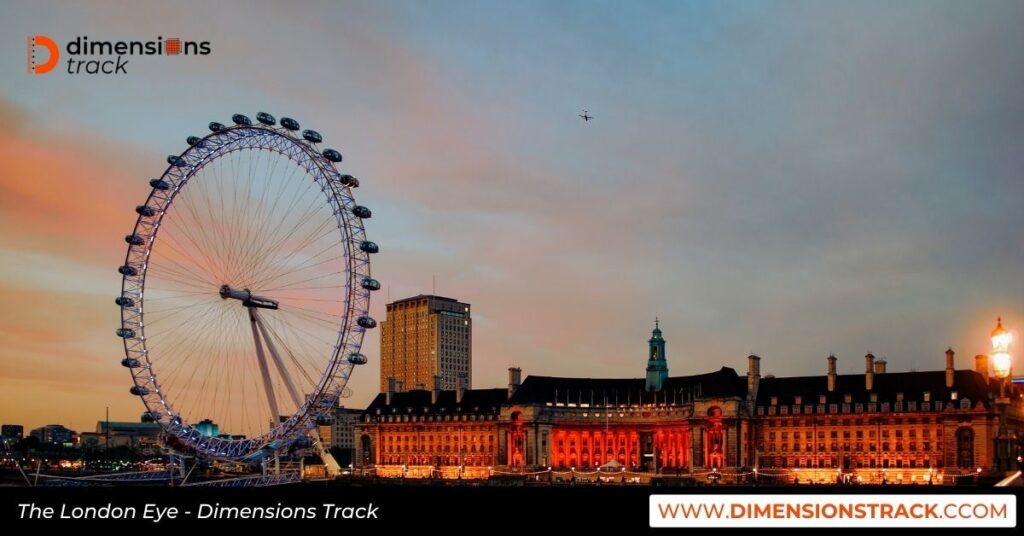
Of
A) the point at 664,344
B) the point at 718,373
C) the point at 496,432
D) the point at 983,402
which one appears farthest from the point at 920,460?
the point at 496,432

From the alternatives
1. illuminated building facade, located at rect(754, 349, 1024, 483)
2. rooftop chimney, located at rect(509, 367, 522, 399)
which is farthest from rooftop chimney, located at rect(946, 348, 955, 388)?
rooftop chimney, located at rect(509, 367, 522, 399)

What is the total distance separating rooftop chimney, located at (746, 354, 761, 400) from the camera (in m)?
157

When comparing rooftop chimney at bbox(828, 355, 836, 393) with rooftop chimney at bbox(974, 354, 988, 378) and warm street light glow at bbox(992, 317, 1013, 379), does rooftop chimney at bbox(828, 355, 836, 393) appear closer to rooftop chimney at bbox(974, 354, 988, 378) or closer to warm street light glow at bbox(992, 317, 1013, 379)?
rooftop chimney at bbox(974, 354, 988, 378)

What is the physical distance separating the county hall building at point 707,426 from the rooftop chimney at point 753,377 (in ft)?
0.59

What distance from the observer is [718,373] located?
16112 cm

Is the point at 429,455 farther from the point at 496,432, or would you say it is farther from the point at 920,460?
the point at 920,460

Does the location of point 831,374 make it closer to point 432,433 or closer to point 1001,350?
point 432,433

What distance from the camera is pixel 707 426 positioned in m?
159

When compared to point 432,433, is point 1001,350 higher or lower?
higher

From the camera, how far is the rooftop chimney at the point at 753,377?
157m

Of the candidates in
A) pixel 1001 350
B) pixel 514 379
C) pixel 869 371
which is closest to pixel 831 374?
pixel 869 371

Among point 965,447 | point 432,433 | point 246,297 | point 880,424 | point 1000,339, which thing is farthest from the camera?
point 432,433

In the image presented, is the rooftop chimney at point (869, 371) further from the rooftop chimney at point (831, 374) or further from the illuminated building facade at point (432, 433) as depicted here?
the illuminated building facade at point (432, 433)

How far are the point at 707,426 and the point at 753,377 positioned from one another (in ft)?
30.7
